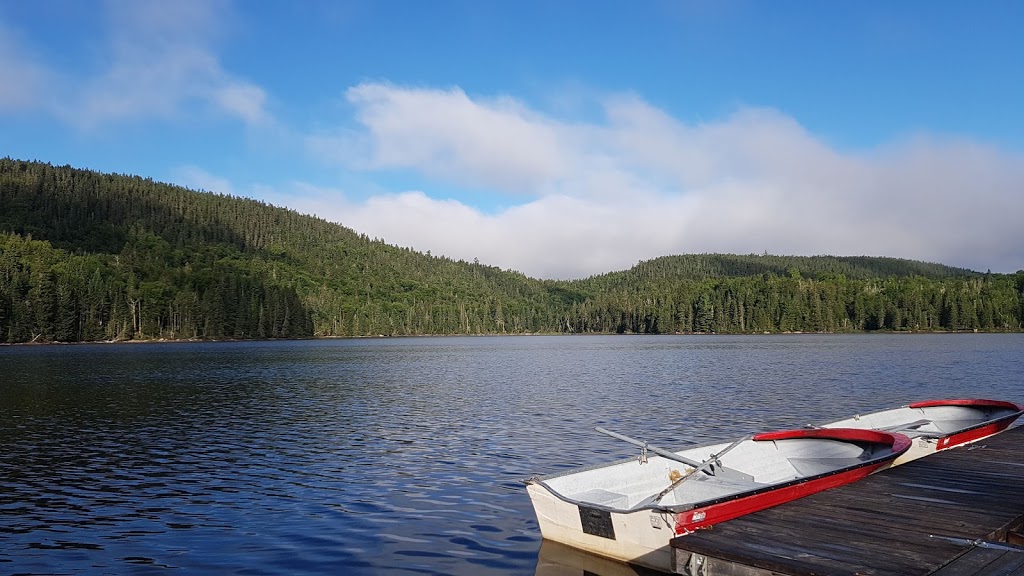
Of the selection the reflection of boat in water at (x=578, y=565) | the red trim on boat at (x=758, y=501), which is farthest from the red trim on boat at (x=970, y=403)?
the reflection of boat in water at (x=578, y=565)

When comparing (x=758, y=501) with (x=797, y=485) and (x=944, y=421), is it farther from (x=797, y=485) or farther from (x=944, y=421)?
(x=944, y=421)

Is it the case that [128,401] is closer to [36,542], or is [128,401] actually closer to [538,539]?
[36,542]

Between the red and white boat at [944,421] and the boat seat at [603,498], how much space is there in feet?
35.0

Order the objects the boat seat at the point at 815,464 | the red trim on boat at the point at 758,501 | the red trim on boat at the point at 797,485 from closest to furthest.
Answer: the red trim on boat at the point at 758,501, the red trim on boat at the point at 797,485, the boat seat at the point at 815,464

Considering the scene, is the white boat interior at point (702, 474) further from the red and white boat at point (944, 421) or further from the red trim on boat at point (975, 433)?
the red trim on boat at point (975, 433)

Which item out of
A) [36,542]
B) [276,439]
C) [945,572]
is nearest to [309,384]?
[276,439]

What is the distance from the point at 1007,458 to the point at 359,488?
1945cm

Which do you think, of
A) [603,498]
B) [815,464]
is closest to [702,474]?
[603,498]

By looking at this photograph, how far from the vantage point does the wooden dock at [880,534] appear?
432 inches

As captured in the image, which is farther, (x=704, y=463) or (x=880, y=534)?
(x=704, y=463)

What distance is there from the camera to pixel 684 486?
16.6 meters

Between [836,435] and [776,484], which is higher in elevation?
[836,435]

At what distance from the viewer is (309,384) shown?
61.5m

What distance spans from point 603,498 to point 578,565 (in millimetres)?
1713
